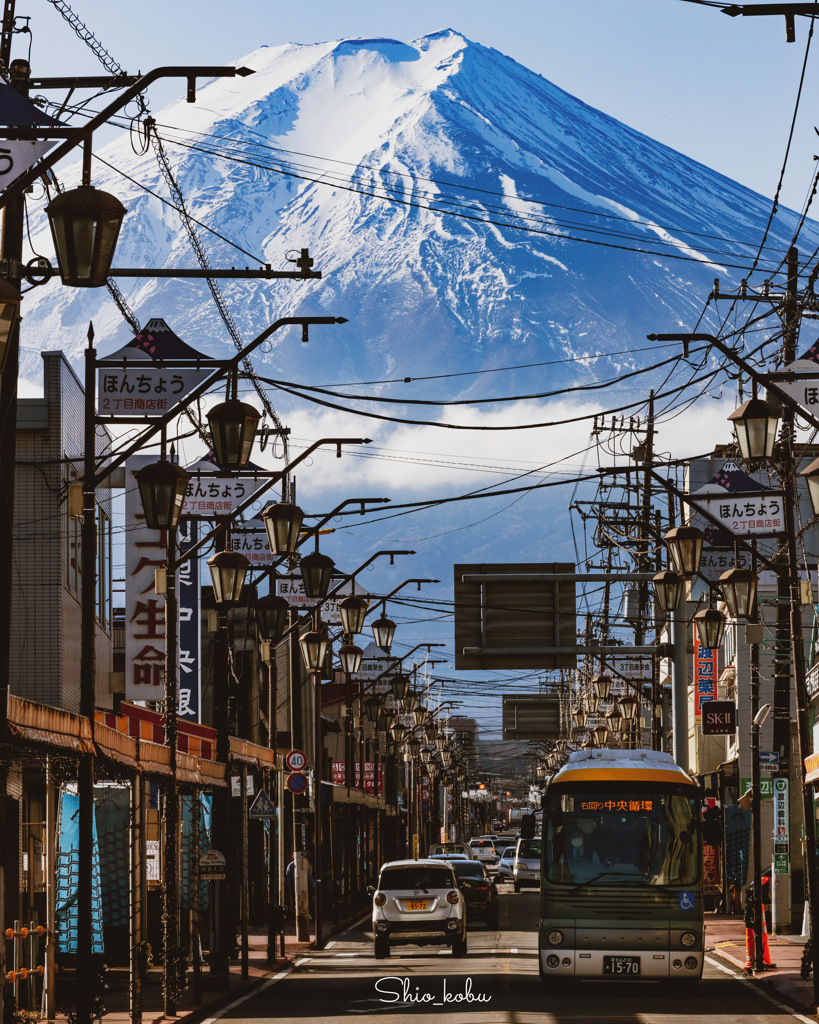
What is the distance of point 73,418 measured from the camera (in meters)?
31.6

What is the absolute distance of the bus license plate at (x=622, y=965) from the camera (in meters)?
23.7

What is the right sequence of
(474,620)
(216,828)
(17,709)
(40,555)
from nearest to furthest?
(17,709) < (216,828) < (40,555) < (474,620)

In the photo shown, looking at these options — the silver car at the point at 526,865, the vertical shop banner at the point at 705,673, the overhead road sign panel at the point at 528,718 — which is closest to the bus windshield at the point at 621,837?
the vertical shop banner at the point at 705,673

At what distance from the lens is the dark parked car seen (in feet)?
140

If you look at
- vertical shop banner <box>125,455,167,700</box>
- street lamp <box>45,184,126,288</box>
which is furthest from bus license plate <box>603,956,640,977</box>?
street lamp <box>45,184,126,288</box>

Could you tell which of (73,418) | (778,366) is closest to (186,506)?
(73,418)

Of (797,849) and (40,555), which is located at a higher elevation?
(40,555)

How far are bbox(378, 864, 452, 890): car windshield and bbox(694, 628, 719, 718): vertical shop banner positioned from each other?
2242 cm

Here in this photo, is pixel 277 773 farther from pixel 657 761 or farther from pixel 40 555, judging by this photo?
pixel 657 761

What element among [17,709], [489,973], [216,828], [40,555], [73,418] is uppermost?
[73,418]

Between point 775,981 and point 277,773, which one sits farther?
point 277,773

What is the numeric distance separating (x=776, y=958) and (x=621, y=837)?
887 cm

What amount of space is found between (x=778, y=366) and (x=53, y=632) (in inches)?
562

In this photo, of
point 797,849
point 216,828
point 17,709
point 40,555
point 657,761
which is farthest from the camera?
point 797,849
